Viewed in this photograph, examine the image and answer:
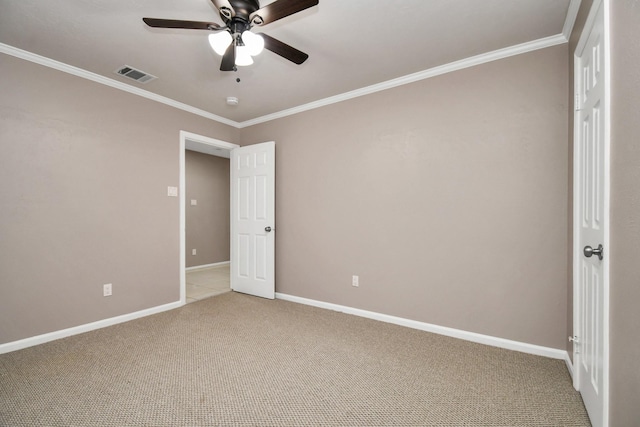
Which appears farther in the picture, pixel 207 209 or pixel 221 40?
pixel 207 209

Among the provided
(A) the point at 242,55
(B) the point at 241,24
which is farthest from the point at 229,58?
(B) the point at 241,24

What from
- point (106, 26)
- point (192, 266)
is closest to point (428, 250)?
point (106, 26)

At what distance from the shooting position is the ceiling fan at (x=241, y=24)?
1619mm

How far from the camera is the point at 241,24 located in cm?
181

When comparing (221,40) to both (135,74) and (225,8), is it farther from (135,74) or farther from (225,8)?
(135,74)

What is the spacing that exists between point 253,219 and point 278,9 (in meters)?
2.92

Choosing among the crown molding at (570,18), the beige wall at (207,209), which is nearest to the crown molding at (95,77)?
the beige wall at (207,209)

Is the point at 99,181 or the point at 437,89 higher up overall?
the point at 437,89

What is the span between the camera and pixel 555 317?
7.78 ft

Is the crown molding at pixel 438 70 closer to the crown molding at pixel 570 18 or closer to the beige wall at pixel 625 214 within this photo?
the crown molding at pixel 570 18

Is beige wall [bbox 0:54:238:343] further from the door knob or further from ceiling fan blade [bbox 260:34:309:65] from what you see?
the door knob

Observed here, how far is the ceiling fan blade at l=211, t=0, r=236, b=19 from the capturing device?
1.64m

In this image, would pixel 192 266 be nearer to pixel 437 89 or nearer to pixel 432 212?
pixel 432 212

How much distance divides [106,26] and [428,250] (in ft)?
10.6
